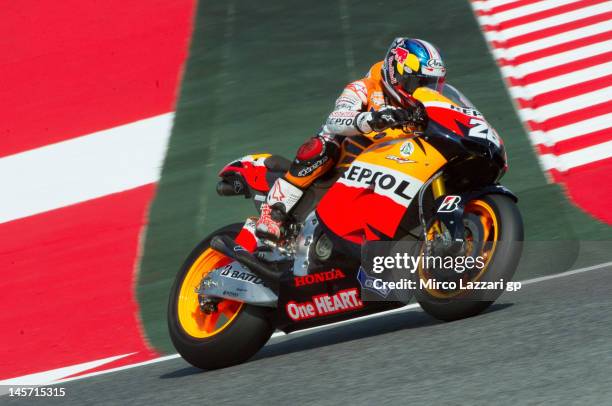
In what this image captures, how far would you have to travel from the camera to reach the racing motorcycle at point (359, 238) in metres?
5.37

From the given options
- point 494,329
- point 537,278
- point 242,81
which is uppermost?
point 494,329

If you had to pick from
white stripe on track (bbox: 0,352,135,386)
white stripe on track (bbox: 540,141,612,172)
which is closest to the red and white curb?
white stripe on track (bbox: 540,141,612,172)

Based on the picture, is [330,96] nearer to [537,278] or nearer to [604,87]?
[604,87]

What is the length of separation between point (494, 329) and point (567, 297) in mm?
697

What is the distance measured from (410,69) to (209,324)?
6.30 feet

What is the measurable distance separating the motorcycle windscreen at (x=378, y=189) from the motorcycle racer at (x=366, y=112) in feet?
0.53

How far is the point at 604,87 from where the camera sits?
1083 centimetres

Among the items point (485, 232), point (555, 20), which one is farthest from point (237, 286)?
point (555, 20)

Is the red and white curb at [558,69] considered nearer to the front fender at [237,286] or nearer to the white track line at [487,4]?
the white track line at [487,4]

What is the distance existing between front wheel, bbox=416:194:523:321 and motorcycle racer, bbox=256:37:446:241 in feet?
1.95

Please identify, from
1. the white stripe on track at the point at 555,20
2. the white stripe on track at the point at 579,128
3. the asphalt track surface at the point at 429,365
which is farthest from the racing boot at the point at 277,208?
the white stripe on track at the point at 555,20

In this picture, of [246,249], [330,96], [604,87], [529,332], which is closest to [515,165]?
[604,87]

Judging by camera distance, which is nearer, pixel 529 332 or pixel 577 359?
pixel 577 359

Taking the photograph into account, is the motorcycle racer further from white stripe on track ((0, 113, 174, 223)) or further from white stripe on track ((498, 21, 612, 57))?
white stripe on track ((498, 21, 612, 57))
